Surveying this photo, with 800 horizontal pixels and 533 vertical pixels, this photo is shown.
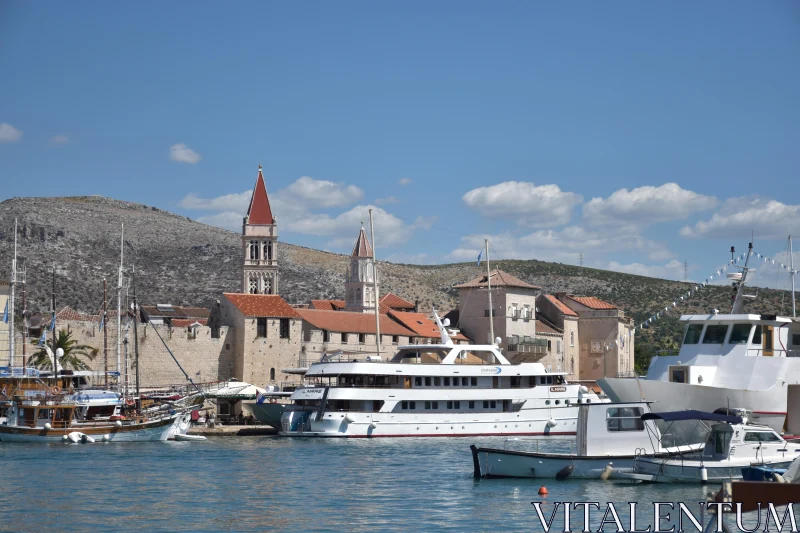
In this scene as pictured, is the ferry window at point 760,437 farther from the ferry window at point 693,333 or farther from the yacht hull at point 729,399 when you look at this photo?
the ferry window at point 693,333

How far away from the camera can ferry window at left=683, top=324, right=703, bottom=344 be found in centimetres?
3566

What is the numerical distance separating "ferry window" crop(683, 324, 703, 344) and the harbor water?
7861mm

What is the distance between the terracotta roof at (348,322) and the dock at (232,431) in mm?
15422

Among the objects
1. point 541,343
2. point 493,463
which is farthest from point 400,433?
point 541,343

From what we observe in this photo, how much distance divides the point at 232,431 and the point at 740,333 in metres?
26.9

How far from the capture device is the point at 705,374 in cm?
3419

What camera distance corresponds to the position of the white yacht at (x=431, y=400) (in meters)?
51.3

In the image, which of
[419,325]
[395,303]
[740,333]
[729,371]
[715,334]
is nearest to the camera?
[729,371]

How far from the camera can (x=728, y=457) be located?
2830 cm

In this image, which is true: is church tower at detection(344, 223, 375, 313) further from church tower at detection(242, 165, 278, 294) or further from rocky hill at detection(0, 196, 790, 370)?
rocky hill at detection(0, 196, 790, 370)

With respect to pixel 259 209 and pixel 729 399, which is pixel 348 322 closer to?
pixel 259 209

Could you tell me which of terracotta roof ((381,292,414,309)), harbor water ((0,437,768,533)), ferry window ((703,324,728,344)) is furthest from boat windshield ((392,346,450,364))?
terracotta roof ((381,292,414,309))

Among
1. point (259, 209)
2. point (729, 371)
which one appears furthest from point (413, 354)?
point (259, 209)

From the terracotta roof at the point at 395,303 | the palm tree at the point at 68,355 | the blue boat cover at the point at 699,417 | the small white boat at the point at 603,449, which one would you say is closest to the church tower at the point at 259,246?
the terracotta roof at the point at 395,303
